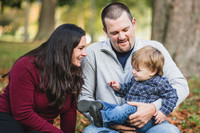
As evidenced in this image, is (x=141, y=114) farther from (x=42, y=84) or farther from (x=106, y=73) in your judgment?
(x=42, y=84)

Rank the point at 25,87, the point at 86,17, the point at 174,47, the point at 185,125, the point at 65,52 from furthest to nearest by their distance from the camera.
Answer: the point at 86,17, the point at 174,47, the point at 185,125, the point at 65,52, the point at 25,87

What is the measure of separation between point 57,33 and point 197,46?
559cm

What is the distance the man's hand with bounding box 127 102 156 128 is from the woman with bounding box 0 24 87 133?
2.43ft

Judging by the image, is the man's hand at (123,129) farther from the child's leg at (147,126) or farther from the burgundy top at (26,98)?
the burgundy top at (26,98)

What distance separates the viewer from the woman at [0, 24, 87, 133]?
8.48 ft

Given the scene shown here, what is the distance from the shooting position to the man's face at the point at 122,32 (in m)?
3.28

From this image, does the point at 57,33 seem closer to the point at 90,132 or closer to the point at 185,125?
the point at 90,132

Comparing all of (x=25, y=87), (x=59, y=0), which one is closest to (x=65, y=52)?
(x=25, y=87)

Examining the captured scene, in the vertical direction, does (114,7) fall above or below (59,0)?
below

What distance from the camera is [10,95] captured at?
2637 millimetres

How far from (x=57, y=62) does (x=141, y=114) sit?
3.59 feet

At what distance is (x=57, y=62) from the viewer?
2711mm

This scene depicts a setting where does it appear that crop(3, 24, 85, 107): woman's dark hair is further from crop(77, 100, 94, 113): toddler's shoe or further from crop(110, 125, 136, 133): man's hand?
crop(110, 125, 136, 133): man's hand

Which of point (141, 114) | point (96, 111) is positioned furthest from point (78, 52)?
point (141, 114)
